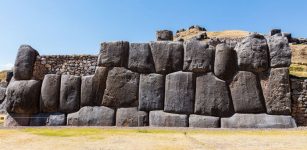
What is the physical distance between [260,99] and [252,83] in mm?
742

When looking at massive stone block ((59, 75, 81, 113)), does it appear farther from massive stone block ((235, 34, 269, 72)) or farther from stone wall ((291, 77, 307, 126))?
stone wall ((291, 77, 307, 126))

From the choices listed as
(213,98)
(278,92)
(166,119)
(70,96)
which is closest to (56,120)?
(70,96)

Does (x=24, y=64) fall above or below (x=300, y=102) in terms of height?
above

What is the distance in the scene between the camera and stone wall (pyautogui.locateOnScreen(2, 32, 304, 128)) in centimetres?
1493

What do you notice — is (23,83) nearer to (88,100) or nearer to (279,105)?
(88,100)

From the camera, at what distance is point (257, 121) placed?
14.5 metres

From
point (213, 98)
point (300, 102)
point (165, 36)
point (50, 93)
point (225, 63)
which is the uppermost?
point (165, 36)

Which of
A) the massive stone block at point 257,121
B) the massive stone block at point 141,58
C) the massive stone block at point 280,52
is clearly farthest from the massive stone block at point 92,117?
the massive stone block at point 280,52

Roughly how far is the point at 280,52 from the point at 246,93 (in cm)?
224

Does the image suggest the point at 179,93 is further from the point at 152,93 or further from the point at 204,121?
the point at 204,121

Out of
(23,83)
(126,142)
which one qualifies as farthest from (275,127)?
(23,83)

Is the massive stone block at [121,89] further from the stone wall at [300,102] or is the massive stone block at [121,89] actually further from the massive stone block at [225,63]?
the stone wall at [300,102]

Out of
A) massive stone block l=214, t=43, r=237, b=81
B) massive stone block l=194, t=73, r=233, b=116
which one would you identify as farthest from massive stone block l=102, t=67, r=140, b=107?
massive stone block l=214, t=43, r=237, b=81

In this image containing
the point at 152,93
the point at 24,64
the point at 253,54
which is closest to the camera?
the point at 253,54
